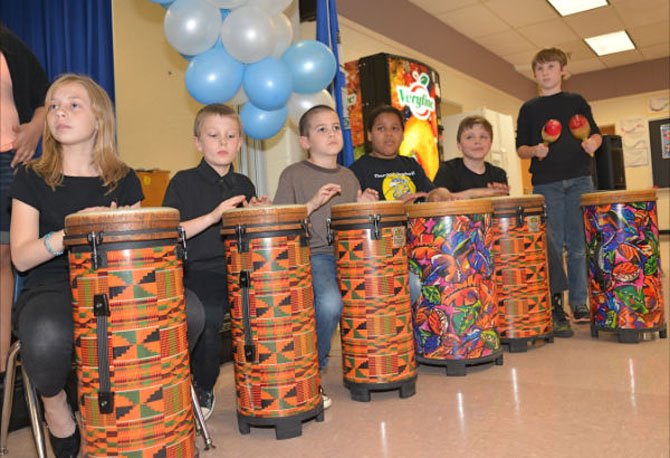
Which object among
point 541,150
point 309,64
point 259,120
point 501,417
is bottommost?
point 501,417

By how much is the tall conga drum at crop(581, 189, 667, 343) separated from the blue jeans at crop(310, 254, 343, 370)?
4.36ft

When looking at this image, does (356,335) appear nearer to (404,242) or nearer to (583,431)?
(404,242)

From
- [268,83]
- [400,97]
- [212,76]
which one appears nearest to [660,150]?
[400,97]

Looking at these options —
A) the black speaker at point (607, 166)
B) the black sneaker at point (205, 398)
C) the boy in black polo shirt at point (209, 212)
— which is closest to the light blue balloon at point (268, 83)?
the boy in black polo shirt at point (209, 212)

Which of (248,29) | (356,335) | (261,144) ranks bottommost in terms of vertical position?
(356,335)

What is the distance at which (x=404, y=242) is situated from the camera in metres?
2.10

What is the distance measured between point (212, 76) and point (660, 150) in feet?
29.8

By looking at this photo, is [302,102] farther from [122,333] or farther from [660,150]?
[660,150]

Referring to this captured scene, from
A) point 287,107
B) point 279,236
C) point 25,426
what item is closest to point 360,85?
point 287,107

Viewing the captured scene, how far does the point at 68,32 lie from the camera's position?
116 inches

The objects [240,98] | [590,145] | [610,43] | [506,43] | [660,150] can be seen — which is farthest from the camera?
[660,150]

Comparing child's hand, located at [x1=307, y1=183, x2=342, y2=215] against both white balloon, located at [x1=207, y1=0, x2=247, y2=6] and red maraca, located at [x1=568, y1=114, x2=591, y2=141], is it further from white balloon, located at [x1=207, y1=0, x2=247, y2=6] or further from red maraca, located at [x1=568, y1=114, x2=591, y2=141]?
red maraca, located at [x1=568, y1=114, x2=591, y2=141]

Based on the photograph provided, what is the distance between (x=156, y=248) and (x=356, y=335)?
907 mm

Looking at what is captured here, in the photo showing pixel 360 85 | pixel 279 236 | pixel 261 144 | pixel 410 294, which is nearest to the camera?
pixel 279 236
